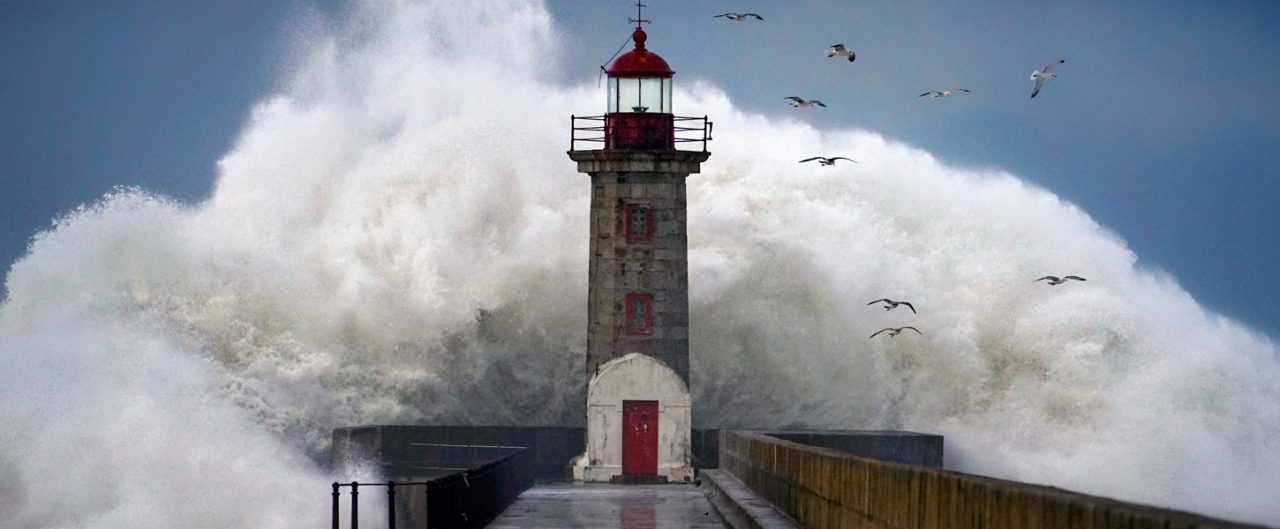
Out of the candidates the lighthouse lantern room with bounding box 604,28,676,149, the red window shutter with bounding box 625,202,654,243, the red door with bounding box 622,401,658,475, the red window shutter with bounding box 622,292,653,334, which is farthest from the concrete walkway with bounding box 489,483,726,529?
the lighthouse lantern room with bounding box 604,28,676,149

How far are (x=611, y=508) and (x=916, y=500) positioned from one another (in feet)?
35.3

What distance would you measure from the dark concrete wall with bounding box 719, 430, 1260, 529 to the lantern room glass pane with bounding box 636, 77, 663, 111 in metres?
10.6

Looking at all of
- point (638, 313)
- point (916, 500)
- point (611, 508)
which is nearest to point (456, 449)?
point (638, 313)

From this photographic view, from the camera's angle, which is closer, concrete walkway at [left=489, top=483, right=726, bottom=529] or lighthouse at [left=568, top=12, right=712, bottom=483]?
concrete walkway at [left=489, top=483, right=726, bottom=529]

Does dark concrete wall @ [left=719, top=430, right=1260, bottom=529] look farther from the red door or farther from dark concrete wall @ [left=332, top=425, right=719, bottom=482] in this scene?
dark concrete wall @ [left=332, top=425, right=719, bottom=482]

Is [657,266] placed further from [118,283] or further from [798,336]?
[118,283]

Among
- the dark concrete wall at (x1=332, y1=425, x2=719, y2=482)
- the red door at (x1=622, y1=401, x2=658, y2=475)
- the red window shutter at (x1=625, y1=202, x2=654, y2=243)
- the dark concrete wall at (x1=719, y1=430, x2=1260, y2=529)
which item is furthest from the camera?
the dark concrete wall at (x1=332, y1=425, x2=719, y2=482)

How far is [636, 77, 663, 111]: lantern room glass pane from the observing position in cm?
2879

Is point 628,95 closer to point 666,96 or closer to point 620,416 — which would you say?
point 666,96

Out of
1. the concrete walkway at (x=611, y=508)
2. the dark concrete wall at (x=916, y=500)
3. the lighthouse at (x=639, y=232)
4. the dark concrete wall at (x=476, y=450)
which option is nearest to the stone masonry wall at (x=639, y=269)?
the lighthouse at (x=639, y=232)

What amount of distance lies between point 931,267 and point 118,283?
57.3ft

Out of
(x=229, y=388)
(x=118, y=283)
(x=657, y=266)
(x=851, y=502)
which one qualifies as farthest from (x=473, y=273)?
(x=851, y=502)

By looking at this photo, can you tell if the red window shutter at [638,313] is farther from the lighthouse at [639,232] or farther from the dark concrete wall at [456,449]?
the dark concrete wall at [456,449]

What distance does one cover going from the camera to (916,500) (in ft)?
35.6
